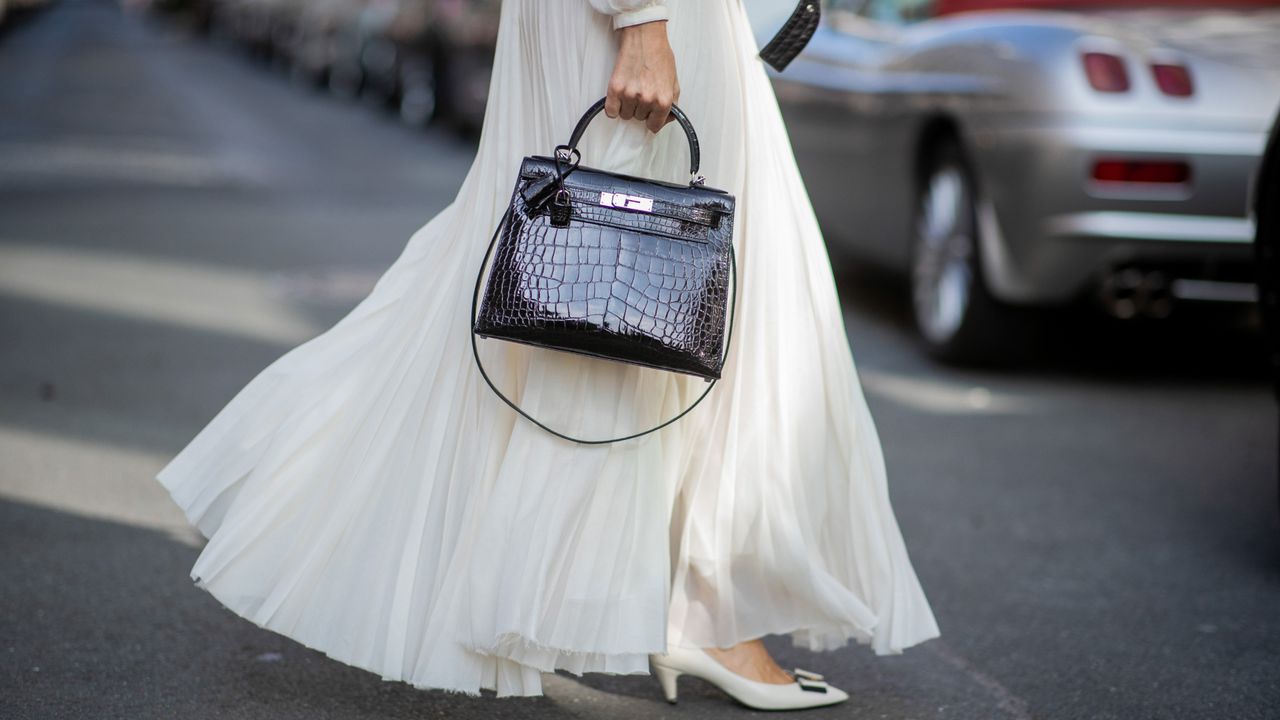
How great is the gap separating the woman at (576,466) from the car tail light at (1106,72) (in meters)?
2.74

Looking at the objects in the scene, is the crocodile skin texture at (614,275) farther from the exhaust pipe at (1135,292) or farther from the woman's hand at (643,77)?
the exhaust pipe at (1135,292)

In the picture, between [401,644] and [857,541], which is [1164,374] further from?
[401,644]

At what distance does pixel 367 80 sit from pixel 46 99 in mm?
3867

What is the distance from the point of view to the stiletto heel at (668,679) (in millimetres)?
2779

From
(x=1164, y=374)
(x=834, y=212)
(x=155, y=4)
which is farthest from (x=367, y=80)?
(x=155, y=4)

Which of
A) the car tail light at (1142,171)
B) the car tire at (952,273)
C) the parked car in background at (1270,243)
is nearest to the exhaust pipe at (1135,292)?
the car tail light at (1142,171)

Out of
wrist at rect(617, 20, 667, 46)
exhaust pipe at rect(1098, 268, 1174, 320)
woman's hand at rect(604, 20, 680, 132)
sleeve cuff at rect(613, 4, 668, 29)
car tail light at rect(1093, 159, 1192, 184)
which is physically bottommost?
exhaust pipe at rect(1098, 268, 1174, 320)

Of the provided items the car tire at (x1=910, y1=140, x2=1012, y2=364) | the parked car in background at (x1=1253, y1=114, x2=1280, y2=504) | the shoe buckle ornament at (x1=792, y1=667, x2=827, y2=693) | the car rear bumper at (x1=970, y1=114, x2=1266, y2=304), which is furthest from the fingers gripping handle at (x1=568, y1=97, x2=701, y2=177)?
the car tire at (x1=910, y1=140, x2=1012, y2=364)

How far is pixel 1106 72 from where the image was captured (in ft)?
16.8

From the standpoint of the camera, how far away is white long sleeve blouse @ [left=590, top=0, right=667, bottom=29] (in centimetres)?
241

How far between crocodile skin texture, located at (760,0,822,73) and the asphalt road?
119 cm

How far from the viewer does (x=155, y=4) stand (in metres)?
76.0

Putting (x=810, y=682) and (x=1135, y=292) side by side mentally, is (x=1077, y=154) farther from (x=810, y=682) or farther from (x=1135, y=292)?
(x=810, y=682)

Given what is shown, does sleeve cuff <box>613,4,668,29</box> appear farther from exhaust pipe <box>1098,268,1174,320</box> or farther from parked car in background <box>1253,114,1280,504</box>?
exhaust pipe <box>1098,268,1174,320</box>
